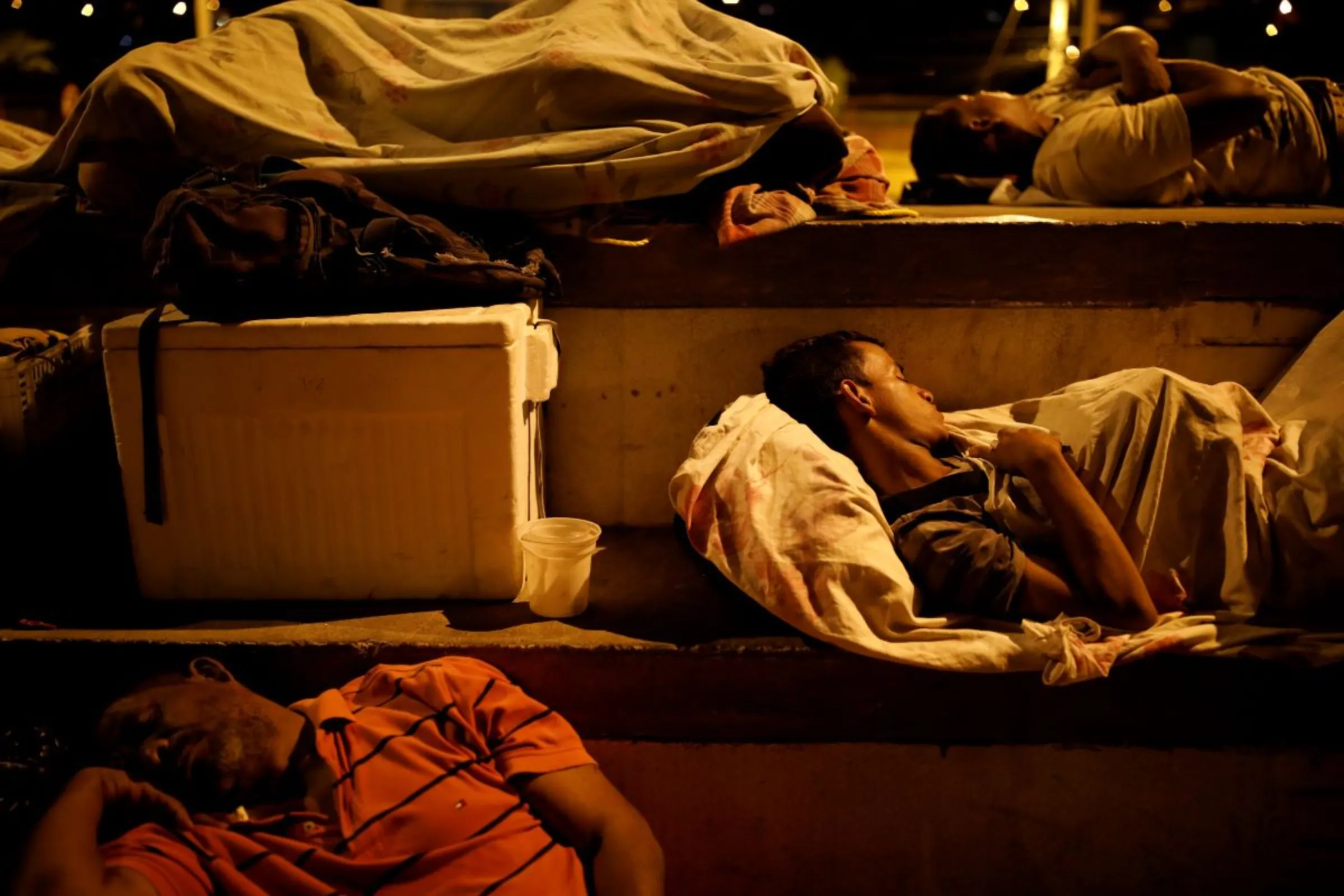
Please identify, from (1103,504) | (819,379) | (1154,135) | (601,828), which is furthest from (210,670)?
(1154,135)

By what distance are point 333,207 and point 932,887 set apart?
1885mm

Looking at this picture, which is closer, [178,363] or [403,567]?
[178,363]

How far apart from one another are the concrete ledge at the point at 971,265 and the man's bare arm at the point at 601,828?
1.23 meters

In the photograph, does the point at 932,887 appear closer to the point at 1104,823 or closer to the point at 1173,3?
the point at 1104,823

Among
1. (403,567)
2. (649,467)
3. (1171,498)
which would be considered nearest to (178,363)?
(403,567)

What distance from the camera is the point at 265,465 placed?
5.98 ft

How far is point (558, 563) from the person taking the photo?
6.01 feet

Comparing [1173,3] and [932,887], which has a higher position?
[1173,3]

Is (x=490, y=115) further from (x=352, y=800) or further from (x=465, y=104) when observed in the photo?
(x=352, y=800)

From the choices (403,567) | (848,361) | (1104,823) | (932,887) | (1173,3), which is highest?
(1173,3)

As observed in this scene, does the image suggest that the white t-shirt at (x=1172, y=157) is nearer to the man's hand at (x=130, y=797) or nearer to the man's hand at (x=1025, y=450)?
the man's hand at (x=1025, y=450)

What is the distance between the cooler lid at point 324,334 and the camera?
1.74m

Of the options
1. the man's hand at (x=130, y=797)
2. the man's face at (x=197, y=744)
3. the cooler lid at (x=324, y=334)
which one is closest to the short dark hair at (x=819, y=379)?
the cooler lid at (x=324, y=334)

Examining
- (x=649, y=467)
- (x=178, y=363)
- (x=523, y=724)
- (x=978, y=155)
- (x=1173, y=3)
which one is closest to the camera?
(x=523, y=724)
